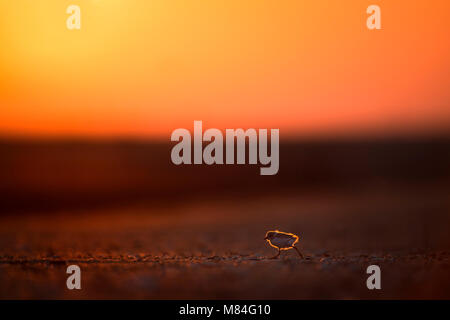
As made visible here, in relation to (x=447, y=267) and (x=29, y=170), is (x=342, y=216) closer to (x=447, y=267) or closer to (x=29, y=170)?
(x=447, y=267)

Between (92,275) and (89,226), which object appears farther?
(89,226)

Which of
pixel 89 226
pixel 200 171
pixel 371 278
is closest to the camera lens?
pixel 371 278

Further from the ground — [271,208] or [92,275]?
[271,208]

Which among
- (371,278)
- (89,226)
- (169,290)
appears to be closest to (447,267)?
(371,278)

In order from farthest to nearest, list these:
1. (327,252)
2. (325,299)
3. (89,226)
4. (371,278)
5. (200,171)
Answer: (200,171) → (89,226) → (327,252) → (371,278) → (325,299)

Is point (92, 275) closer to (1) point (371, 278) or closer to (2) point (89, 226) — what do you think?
(2) point (89, 226)

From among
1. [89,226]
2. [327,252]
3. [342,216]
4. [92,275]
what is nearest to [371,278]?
[327,252]
